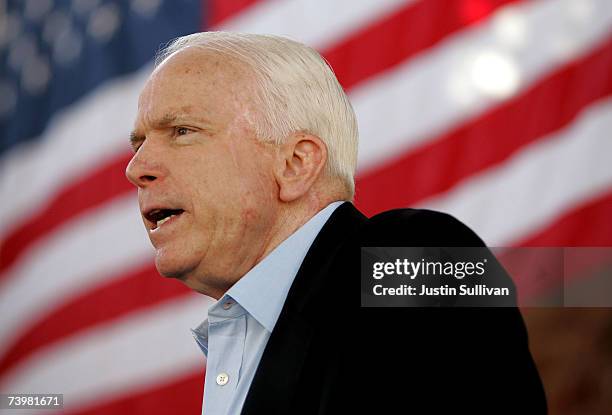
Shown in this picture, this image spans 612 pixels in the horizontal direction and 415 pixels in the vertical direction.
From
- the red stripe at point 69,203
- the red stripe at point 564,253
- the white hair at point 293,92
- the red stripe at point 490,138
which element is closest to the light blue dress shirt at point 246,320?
the white hair at point 293,92

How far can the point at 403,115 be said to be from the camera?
3.22 meters

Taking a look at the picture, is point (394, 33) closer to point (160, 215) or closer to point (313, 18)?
point (313, 18)

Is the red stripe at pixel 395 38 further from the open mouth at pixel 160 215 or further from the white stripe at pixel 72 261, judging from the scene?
the open mouth at pixel 160 215

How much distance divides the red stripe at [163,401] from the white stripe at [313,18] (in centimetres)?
118

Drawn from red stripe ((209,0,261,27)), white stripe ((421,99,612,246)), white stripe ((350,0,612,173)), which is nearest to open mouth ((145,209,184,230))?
white stripe ((421,99,612,246))

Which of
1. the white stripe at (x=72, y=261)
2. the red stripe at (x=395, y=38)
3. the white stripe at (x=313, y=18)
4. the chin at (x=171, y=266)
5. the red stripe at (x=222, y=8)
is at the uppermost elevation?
the red stripe at (x=222, y=8)

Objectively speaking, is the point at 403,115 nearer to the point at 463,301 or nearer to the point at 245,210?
the point at 245,210

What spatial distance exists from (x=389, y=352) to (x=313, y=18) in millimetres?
2423

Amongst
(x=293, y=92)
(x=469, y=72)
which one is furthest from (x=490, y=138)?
(x=293, y=92)

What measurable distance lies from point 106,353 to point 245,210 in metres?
2.16

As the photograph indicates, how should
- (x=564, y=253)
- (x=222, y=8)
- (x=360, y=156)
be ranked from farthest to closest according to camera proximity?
(x=222, y=8)
(x=360, y=156)
(x=564, y=253)

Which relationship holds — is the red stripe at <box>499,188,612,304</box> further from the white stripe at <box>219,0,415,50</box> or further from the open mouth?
the open mouth

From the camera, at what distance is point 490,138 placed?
3107 mm

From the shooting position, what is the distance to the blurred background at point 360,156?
2.95 metres
